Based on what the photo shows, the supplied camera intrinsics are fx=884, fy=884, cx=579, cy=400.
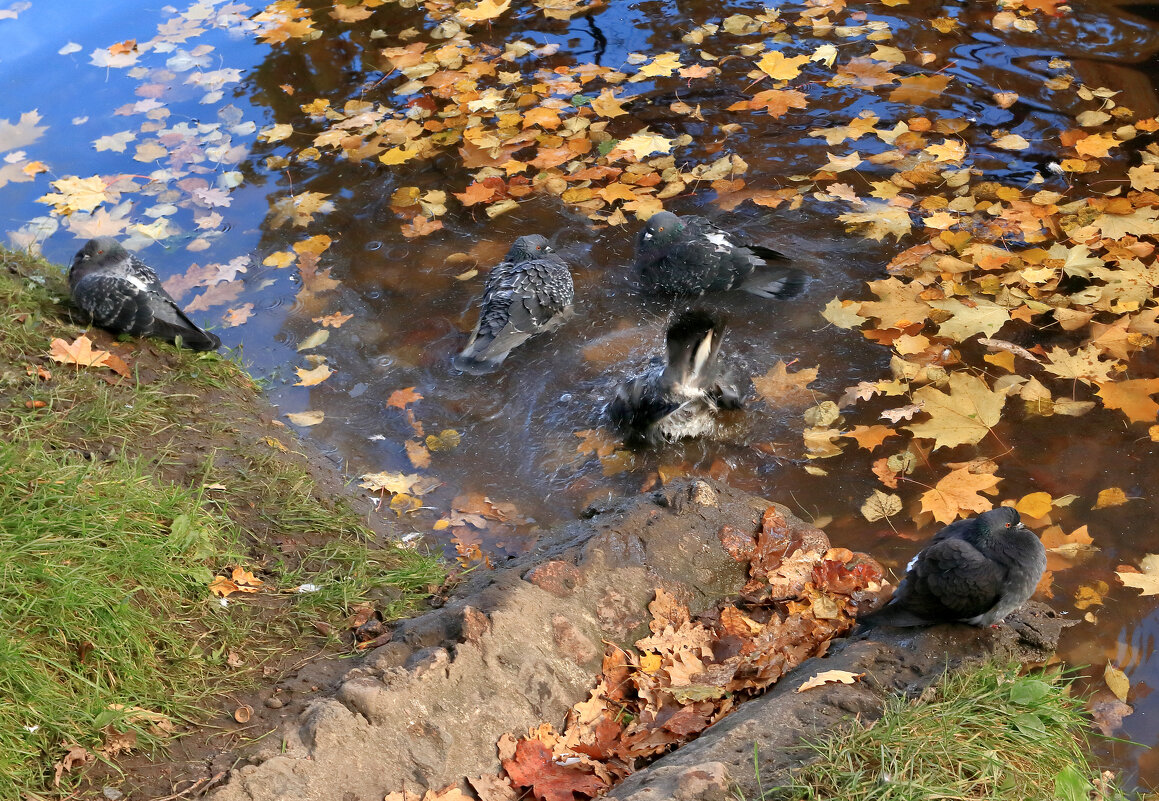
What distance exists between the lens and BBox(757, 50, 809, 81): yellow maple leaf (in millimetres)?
7551

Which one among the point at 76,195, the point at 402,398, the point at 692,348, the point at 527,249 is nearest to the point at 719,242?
the point at 692,348

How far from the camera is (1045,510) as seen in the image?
429cm

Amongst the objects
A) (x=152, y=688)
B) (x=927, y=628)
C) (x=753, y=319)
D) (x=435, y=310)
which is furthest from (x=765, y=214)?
(x=152, y=688)

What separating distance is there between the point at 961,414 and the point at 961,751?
2428mm

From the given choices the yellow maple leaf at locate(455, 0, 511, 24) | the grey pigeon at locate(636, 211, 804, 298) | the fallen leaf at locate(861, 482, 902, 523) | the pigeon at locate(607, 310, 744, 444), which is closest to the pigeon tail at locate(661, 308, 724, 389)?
the pigeon at locate(607, 310, 744, 444)

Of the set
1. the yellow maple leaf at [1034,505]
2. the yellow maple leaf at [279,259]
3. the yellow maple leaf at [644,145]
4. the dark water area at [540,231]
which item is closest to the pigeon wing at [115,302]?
the dark water area at [540,231]

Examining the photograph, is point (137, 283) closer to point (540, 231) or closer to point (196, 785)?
point (540, 231)

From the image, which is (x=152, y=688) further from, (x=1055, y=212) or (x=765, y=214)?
(x=1055, y=212)

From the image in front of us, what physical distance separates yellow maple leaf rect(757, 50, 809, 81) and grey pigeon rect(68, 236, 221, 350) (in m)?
5.08

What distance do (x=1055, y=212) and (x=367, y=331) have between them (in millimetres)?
4697

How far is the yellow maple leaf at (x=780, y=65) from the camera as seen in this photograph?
297 inches

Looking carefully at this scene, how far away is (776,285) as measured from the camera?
5.73m

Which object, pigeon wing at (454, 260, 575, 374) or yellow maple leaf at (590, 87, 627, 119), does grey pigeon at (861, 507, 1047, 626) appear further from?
yellow maple leaf at (590, 87, 627, 119)

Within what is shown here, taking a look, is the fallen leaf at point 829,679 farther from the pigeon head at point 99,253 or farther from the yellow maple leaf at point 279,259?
the yellow maple leaf at point 279,259
